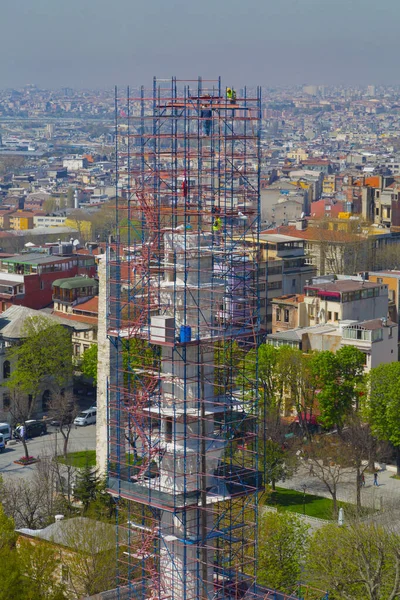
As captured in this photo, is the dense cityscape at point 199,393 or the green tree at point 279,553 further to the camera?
the green tree at point 279,553

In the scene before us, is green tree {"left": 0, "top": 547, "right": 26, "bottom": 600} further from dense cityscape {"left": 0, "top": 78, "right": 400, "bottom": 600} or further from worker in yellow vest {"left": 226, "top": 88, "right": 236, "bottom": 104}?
worker in yellow vest {"left": 226, "top": 88, "right": 236, "bottom": 104}

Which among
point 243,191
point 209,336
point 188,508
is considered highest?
point 243,191

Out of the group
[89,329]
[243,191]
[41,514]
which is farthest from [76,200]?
[243,191]

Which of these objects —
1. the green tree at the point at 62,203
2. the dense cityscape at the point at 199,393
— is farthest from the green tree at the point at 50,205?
the dense cityscape at the point at 199,393

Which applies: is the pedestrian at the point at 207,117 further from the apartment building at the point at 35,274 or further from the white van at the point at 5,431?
the apartment building at the point at 35,274

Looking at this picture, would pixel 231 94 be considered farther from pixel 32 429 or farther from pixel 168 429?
pixel 32 429

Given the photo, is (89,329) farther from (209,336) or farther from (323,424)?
(209,336)

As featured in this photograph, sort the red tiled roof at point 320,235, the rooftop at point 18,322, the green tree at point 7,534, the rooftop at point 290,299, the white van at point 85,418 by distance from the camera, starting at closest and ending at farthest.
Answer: the green tree at point 7,534 < the white van at point 85,418 < the rooftop at point 18,322 < the rooftop at point 290,299 < the red tiled roof at point 320,235
